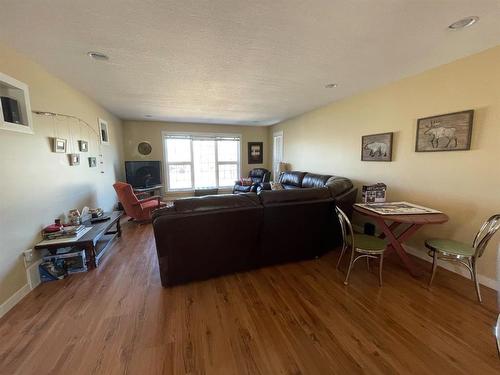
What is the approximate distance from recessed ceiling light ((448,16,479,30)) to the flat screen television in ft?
19.2

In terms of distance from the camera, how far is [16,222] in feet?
6.54

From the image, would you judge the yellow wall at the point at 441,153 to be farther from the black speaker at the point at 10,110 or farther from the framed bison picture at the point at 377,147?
the black speaker at the point at 10,110

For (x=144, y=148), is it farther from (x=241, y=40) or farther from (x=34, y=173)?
(x=241, y=40)

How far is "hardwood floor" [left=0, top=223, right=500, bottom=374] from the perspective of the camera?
1.40 m

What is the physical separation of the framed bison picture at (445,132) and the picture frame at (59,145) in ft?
15.0

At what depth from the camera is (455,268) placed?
2459mm

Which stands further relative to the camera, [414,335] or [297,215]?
[297,215]

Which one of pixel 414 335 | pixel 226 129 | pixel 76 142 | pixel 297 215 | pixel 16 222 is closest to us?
pixel 414 335

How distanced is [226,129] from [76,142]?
168 inches

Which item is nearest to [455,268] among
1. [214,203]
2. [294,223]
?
[294,223]

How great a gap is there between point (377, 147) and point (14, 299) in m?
4.73

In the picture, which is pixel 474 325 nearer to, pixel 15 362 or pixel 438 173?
pixel 438 173

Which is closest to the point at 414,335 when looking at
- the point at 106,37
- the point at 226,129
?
the point at 106,37

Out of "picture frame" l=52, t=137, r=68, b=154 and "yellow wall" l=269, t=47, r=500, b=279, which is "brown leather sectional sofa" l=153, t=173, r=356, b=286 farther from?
"picture frame" l=52, t=137, r=68, b=154
